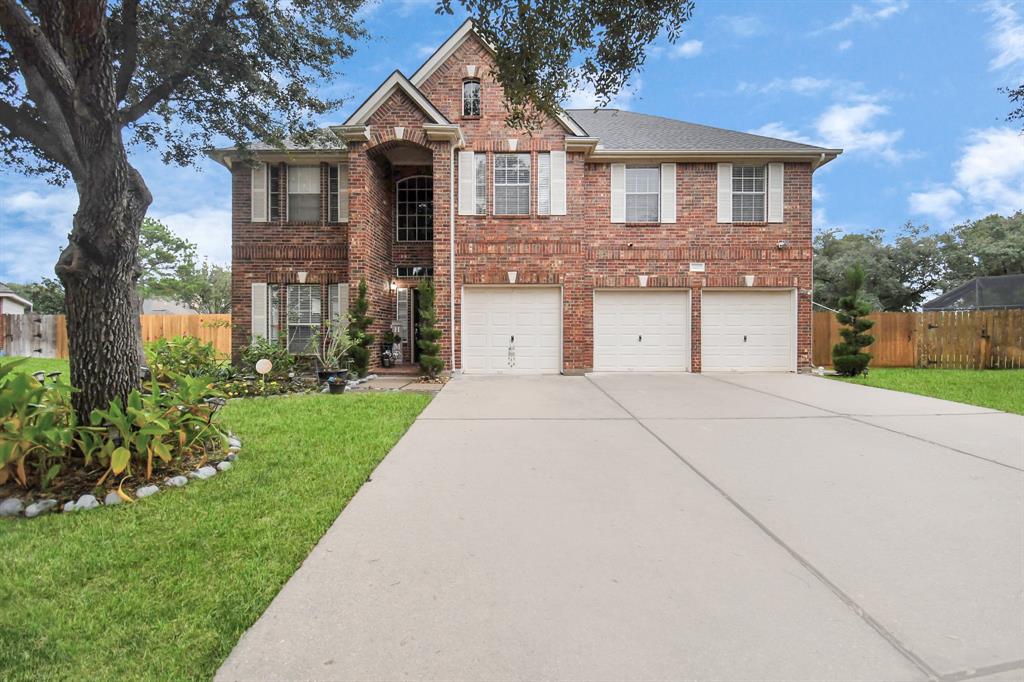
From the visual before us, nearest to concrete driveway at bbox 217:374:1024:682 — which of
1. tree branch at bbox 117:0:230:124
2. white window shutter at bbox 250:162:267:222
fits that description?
tree branch at bbox 117:0:230:124

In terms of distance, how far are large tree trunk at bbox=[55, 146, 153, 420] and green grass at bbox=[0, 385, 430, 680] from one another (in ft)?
4.37

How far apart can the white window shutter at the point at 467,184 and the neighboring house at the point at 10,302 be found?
3501cm

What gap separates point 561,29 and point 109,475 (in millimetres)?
6379

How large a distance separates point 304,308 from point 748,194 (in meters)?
11.6

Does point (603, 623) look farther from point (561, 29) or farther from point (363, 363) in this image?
point (363, 363)

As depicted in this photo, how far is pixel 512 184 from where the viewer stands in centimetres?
1084

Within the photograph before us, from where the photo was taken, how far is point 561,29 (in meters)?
5.41

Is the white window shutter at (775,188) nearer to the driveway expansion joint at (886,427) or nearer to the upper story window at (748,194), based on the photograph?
the upper story window at (748,194)

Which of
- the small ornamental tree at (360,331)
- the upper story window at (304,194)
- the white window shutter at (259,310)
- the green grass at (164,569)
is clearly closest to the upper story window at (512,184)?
the small ornamental tree at (360,331)

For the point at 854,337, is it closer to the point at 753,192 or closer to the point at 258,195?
the point at 753,192

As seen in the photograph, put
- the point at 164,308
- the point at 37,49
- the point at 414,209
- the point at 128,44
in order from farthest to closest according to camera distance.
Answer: the point at 164,308, the point at 414,209, the point at 128,44, the point at 37,49

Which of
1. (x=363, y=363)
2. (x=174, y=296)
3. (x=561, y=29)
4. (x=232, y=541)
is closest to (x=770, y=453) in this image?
(x=232, y=541)

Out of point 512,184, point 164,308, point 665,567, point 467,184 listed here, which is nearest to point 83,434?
point 665,567

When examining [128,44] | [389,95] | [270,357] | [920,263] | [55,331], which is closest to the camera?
[128,44]
